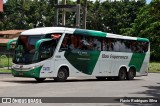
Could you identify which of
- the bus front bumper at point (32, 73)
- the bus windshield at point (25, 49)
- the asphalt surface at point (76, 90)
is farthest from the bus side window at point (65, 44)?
the asphalt surface at point (76, 90)

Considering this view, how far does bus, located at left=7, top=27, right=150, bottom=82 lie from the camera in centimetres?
2366

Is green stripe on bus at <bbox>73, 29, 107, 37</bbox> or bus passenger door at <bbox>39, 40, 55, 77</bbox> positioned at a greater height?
green stripe on bus at <bbox>73, 29, 107, 37</bbox>

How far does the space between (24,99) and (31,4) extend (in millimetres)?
89186

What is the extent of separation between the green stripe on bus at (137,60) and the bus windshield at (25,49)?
29.3ft

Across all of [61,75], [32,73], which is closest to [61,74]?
[61,75]

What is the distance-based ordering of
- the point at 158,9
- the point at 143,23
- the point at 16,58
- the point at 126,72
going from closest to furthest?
the point at 158,9 < the point at 16,58 < the point at 126,72 < the point at 143,23

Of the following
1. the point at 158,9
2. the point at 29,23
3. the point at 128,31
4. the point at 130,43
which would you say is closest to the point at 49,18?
the point at 29,23

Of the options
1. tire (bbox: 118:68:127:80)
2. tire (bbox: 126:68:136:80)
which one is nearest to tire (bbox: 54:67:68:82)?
tire (bbox: 118:68:127:80)

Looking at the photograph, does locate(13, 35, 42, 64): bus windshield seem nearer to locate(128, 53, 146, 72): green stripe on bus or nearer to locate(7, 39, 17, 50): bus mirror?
locate(7, 39, 17, 50): bus mirror

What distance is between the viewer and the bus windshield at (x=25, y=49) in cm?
2359

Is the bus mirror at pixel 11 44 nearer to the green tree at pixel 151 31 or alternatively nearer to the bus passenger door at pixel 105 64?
the bus passenger door at pixel 105 64

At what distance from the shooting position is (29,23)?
332 ft

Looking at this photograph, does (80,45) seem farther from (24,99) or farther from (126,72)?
(24,99)

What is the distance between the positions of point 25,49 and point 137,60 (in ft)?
32.7
